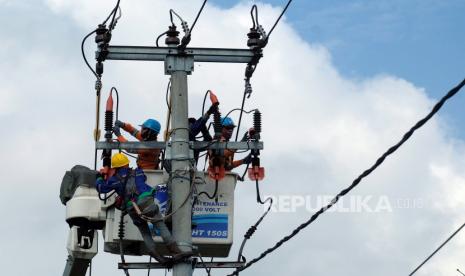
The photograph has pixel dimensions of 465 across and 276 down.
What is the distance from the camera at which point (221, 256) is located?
15.3 meters

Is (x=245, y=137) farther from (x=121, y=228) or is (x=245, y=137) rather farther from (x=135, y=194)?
(x=121, y=228)

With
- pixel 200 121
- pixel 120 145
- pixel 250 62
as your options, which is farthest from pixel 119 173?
pixel 250 62

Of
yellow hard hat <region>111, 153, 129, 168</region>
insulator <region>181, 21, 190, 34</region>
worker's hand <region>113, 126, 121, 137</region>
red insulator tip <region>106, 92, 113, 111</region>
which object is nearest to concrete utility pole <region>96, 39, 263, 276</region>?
yellow hard hat <region>111, 153, 129, 168</region>

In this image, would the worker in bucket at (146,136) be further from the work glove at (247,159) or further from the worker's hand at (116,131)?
the work glove at (247,159)

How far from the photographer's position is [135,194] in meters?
14.3

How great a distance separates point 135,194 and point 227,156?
1.52 metres

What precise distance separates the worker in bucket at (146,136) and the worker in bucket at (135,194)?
663 millimetres

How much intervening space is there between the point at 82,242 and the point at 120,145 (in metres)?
2.90

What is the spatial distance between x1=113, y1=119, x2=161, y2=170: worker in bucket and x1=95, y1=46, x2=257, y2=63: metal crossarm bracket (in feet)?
2.92

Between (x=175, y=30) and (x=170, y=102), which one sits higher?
(x=175, y=30)

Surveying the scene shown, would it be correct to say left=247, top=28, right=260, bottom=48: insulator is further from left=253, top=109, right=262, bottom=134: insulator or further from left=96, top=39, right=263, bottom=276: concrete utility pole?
left=253, top=109, right=262, bottom=134: insulator

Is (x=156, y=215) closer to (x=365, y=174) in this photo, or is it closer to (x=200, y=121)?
(x=200, y=121)

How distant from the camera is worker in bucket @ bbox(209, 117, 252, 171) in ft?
48.3

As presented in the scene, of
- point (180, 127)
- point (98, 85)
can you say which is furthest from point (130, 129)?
point (180, 127)
